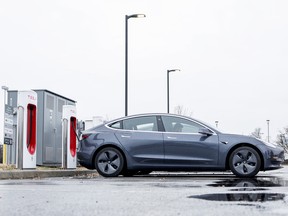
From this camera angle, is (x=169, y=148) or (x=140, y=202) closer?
(x=140, y=202)

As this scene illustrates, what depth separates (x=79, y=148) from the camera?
13.1 m

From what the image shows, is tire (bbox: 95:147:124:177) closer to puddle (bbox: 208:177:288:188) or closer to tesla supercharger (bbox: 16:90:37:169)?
tesla supercharger (bbox: 16:90:37:169)

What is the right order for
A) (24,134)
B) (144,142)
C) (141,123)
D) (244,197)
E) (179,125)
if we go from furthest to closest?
(24,134) → (141,123) → (179,125) → (144,142) → (244,197)

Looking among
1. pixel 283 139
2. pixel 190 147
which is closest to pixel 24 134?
pixel 190 147

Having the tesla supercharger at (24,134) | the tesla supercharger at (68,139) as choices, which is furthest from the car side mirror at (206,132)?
the tesla supercharger at (68,139)

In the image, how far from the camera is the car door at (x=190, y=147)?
40.2 ft

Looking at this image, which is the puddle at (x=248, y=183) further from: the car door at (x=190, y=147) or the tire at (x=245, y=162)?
the car door at (x=190, y=147)

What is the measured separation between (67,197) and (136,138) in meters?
6.00

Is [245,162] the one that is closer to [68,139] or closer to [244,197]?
[244,197]

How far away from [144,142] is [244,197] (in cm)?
621

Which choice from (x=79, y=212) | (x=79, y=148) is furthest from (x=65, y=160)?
(x=79, y=212)

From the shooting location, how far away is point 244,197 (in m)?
6.50

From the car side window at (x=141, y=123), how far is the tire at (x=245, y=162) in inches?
72.5

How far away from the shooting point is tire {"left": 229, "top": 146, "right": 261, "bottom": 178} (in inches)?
476
